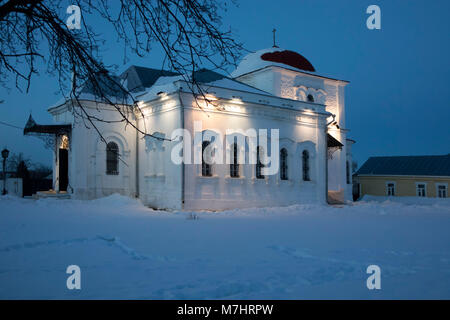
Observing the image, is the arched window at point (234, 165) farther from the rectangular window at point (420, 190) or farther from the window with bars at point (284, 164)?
the rectangular window at point (420, 190)

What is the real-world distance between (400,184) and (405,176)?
0.91 m

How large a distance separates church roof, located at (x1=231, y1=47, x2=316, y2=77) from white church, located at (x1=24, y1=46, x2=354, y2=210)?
55.5 inches

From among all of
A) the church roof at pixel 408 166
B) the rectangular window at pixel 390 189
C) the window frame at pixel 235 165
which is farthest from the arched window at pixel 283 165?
the church roof at pixel 408 166

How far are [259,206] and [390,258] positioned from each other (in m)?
12.5

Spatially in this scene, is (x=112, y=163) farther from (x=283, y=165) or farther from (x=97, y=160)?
(x=283, y=165)

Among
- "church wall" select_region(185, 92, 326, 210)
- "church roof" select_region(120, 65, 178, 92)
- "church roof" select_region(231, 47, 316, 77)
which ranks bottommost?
"church wall" select_region(185, 92, 326, 210)

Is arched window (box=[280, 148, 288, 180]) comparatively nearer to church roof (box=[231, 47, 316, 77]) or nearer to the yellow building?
church roof (box=[231, 47, 316, 77])

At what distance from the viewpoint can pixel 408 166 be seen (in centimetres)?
3906

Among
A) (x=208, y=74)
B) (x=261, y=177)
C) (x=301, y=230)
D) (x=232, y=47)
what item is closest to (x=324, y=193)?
(x=261, y=177)

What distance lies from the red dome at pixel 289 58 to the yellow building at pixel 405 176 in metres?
17.4

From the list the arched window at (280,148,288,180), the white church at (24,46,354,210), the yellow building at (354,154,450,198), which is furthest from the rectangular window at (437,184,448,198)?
the arched window at (280,148,288,180)

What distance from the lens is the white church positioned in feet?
56.9

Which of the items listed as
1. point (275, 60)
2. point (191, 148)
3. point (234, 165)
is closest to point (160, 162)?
point (191, 148)

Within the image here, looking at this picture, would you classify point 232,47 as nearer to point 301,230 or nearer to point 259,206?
point 301,230
